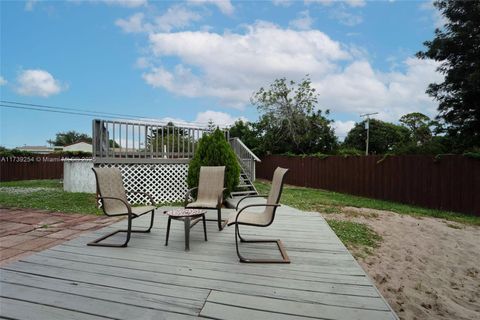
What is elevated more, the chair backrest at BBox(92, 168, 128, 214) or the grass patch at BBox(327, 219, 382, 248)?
the chair backrest at BBox(92, 168, 128, 214)

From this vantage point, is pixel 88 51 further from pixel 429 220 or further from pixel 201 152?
pixel 429 220

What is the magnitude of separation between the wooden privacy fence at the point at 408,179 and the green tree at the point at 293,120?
5773 mm

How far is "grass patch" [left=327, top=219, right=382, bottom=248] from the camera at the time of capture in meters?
4.63

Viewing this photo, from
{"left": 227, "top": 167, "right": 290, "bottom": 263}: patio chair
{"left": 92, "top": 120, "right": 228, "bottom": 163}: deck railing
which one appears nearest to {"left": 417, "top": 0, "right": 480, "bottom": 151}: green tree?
{"left": 92, "top": 120, "right": 228, "bottom": 163}: deck railing

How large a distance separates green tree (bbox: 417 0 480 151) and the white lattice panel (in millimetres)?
11340

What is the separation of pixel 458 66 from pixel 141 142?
12948 mm

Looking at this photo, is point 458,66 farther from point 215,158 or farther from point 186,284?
point 186,284

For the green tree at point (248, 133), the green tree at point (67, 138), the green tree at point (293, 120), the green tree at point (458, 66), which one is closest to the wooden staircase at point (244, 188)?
the green tree at point (458, 66)

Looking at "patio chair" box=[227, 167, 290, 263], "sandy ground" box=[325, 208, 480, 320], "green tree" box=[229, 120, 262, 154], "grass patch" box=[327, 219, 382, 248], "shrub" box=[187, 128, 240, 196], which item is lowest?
"sandy ground" box=[325, 208, 480, 320]

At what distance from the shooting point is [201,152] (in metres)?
7.42

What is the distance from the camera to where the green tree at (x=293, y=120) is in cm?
2019

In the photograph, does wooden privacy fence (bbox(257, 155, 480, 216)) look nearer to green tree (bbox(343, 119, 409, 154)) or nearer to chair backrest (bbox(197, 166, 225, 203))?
chair backrest (bbox(197, 166, 225, 203))

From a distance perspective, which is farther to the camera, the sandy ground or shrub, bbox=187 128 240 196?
shrub, bbox=187 128 240 196

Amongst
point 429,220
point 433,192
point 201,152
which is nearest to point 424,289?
point 429,220
